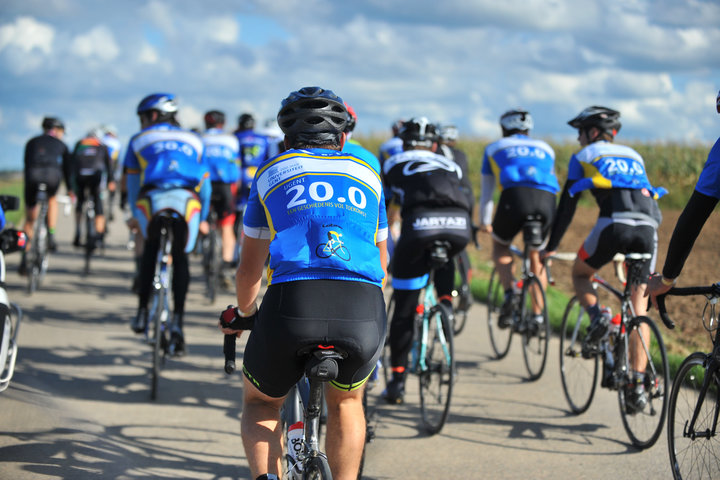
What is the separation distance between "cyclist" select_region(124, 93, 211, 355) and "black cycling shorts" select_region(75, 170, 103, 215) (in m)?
6.31

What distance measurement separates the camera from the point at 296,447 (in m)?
3.53

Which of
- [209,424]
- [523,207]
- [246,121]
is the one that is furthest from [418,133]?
[246,121]

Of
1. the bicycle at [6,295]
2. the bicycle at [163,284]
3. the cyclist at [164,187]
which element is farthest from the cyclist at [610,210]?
the bicycle at [6,295]

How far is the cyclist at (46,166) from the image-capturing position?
11.6 meters

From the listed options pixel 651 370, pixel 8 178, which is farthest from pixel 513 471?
pixel 8 178

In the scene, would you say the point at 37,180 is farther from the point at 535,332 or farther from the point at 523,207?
the point at 535,332

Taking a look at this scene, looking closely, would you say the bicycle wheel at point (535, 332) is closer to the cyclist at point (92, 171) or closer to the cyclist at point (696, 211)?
the cyclist at point (696, 211)

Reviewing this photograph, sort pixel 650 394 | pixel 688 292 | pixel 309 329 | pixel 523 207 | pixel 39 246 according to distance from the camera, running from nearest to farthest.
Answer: pixel 309 329
pixel 688 292
pixel 650 394
pixel 523 207
pixel 39 246

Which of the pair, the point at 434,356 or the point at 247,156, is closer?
the point at 434,356

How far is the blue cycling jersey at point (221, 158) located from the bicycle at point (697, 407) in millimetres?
8250

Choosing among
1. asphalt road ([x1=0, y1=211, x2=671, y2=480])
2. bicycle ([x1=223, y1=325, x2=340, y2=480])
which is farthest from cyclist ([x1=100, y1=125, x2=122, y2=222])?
bicycle ([x1=223, y1=325, x2=340, y2=480])

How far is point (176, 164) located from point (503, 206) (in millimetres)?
3183

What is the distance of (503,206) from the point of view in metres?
7.84

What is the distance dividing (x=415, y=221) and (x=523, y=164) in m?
2.10
